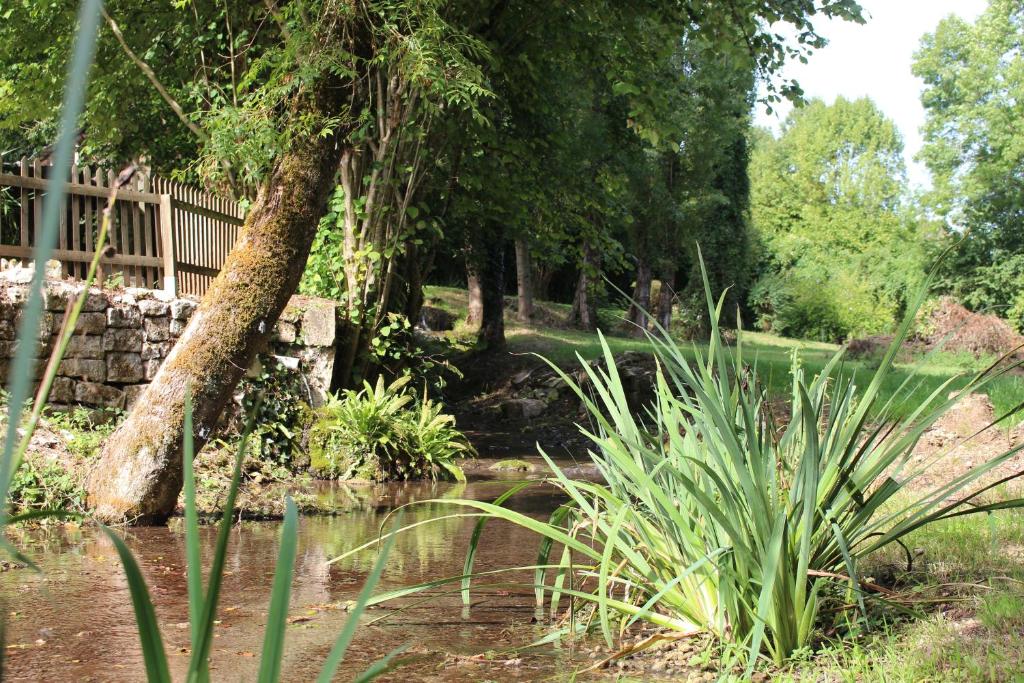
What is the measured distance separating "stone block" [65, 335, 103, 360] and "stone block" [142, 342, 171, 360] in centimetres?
36

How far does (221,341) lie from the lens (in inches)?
234

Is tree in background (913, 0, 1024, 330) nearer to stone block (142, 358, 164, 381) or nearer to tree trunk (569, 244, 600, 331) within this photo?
tree trunk (569, 244, 600, 331)

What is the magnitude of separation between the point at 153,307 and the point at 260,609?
5236 mm

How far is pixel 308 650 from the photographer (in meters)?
3.19

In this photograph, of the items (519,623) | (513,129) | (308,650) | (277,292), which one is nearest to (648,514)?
(519,623)

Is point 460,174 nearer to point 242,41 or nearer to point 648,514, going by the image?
point 242,41

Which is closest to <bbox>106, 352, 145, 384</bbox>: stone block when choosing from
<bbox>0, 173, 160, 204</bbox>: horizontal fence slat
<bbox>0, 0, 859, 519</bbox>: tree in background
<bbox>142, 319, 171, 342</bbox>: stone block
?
<bbox>142, 319, 171, 342</bbox>: stone block

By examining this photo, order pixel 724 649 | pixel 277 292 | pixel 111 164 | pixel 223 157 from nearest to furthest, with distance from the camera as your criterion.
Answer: pixel 724 649 < pixel 277 292 < pixel 223 157 < pixel 111 164

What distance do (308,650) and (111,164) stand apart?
12.8 metres

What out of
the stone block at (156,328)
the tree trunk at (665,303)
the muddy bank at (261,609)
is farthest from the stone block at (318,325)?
the tree trunk at (665,303)

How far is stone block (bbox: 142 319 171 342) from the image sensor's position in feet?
27.3

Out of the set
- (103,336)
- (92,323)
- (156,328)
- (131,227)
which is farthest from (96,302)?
(131,227)

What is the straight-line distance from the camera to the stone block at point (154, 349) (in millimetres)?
8305

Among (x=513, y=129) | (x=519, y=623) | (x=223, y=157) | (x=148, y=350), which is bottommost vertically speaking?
(x=519, y=623)
